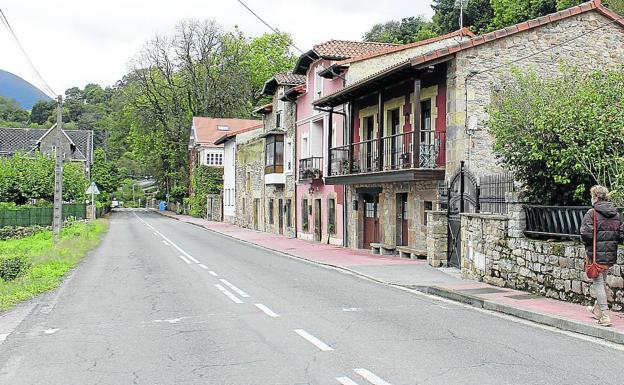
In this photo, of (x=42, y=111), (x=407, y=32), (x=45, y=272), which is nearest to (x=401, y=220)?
(x=45, y=272)

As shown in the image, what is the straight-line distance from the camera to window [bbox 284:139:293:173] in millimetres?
36531

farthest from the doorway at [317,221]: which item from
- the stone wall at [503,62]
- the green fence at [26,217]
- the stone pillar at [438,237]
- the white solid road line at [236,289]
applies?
the green fence at [26,217]

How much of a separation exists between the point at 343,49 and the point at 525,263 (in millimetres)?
19609

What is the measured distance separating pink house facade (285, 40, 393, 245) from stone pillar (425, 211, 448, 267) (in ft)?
32.2

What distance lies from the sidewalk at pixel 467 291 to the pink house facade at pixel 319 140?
5.73 m

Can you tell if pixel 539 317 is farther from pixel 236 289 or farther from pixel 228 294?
→ pixel 236 289

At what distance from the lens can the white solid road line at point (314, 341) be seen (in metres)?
7.56

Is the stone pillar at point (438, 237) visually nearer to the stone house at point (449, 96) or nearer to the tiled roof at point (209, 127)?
the stone house at point (449, 96)

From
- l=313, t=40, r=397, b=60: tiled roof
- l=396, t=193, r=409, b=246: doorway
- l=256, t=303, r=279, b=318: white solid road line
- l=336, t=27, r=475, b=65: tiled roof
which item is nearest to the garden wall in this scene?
l=256, t=303, r=279, b=318: white solid road line

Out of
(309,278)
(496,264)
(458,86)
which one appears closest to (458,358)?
(496,264)

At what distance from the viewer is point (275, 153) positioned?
125 feet

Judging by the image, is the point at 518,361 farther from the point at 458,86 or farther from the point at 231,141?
the point at 231,141

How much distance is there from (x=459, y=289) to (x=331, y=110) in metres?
15.9

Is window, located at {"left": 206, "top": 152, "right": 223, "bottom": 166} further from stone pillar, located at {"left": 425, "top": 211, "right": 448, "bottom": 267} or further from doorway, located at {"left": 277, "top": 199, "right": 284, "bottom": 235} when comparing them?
stone pillar, located at {"left": 425, "top": 211, "right": 448, "bottom": 267}
